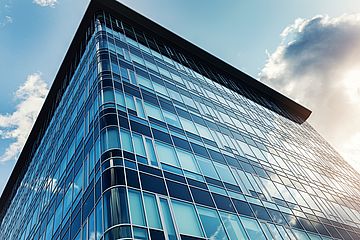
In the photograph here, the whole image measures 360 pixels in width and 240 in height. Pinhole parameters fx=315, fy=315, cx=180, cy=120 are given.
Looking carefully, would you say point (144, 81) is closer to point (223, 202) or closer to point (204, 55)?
point (223, 202)

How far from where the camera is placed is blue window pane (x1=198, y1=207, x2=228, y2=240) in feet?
50.8

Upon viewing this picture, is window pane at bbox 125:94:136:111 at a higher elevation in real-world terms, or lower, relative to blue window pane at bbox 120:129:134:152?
higher

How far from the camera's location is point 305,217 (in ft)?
77.3

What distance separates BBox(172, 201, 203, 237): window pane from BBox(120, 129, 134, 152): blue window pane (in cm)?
390

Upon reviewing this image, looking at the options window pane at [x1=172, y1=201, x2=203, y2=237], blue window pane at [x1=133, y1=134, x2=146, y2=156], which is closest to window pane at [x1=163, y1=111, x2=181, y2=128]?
blue window pane at [x1=133, y1=134, x2=146, y2=156]

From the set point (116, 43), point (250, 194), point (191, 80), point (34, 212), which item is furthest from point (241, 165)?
point (34, 212)

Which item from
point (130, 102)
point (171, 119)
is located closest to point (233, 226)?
point (171, 119)

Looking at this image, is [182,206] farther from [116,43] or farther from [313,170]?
[313,170]

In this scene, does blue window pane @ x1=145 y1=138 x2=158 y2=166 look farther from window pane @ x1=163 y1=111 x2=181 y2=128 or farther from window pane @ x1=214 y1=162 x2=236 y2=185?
window pane @ x1=214 y1=162 x2=236 y2=185

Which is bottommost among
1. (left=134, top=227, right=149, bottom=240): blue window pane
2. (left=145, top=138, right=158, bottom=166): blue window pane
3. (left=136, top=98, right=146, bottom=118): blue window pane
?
(left=134, top=227, right=149, bottom=240): blue window pane

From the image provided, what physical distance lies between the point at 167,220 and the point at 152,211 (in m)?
0.79

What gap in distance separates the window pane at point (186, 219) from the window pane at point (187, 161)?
3654 mm

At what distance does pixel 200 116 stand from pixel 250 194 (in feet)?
28.0

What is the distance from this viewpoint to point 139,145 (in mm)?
18219
